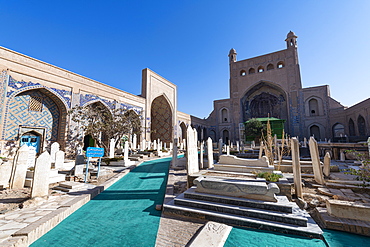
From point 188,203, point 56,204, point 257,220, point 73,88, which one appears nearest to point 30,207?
point 56,204

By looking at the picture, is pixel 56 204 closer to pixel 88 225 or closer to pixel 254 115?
pixel 88 225

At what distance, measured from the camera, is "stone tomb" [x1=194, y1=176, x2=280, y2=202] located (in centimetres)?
327

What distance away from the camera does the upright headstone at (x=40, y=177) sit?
12.6 feet

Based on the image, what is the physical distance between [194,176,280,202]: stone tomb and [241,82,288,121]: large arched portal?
2600 centimetres

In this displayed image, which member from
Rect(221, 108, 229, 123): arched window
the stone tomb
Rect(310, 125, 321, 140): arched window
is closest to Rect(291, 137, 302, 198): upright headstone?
the stone tomb

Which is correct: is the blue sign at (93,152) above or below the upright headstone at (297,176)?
above

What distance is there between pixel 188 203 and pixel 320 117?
26577 mm

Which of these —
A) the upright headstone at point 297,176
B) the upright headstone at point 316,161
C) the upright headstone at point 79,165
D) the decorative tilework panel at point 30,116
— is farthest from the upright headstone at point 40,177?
the decorative tilework panel at point 30,116

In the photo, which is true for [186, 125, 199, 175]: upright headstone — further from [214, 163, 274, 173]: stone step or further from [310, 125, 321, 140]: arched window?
[310, 125, 321, 140]: arched window

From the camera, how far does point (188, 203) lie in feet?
11.6

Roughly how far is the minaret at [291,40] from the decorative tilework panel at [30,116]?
1201 inches

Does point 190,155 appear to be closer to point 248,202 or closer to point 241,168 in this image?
point 241,168

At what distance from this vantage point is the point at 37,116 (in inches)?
461

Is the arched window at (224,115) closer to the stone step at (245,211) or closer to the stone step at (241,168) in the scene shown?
the stone step at (241,168)
